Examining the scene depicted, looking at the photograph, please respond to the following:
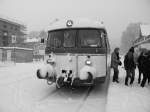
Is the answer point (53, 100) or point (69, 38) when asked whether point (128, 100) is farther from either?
point (69, 38)

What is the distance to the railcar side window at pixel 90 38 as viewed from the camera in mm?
7215

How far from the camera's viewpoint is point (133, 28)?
53469 mm

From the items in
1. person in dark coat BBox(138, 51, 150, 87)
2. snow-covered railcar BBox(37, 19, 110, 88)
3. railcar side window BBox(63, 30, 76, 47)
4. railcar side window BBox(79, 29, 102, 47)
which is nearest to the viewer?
snow-covered railcar BBox(37, 19, 110, 88)

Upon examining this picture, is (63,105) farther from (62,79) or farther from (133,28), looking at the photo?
(133,28)

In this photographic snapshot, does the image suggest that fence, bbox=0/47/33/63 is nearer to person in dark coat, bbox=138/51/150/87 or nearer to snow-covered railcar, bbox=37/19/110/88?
snow-covered railcar, bbox=37/19/110/88

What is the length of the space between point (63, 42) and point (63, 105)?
254cm

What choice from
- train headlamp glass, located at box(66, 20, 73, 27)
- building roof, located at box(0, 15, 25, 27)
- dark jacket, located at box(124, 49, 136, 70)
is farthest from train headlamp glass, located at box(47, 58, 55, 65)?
building roof, located at box(0, 15, 25, 27)

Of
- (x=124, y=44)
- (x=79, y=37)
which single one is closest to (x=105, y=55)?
(x=79, y=37)

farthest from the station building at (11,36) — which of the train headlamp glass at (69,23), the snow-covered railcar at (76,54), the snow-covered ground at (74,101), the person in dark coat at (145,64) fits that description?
the person in dark coat at (145,64)

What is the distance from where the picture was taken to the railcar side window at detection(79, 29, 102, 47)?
23.7ft

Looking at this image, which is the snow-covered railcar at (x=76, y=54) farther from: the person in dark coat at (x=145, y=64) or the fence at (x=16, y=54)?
the fence at (x=16, y=54)

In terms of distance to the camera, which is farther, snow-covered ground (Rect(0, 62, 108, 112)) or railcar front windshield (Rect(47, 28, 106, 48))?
railcar front windshield (Rect(47, 28, 106, 48))

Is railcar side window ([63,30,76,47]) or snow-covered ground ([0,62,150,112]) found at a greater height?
railcar side window ([63,30,76,47])

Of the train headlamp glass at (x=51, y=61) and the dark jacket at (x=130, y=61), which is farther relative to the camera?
the dark jacket at (x=130, y=61)
